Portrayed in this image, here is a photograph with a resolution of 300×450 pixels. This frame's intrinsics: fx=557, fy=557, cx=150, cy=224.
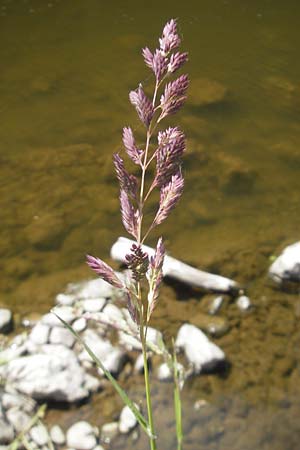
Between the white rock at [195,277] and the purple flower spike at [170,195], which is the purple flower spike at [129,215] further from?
the white rock at [195,277]

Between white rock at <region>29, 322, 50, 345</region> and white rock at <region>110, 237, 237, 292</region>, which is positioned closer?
white rock at <region>29, 322, 50, 345</region>

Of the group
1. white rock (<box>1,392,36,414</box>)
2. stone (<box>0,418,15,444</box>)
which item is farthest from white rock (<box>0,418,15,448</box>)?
white rock (<box>1,392,36,414</box>)

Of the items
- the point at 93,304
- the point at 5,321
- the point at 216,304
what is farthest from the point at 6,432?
the point at 216,304

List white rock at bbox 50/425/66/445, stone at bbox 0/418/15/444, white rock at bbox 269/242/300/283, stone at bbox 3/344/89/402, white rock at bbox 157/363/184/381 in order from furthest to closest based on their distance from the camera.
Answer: white rock at bbox 269/242/300/283
white rock at bbox 157/363/184/381
stone at bbox 3/344/89/402
white rock at bbox 50/425/66/445
stone at bbox 0/418/15/444

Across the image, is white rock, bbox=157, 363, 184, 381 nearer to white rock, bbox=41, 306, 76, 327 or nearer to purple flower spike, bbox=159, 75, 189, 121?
white rock, bbox=41, 306, 76, 327

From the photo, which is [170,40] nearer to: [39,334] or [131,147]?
[131,147]

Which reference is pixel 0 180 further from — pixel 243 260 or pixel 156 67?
pixel 156 67

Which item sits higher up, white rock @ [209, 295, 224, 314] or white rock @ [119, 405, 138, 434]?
white rock @ [209, 295, 224, 314]
